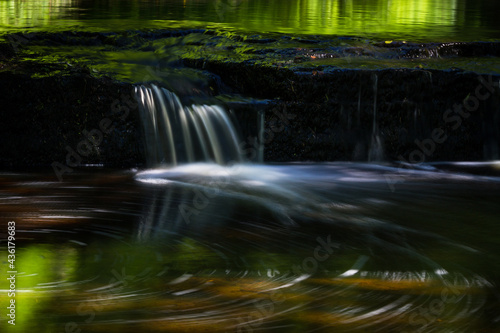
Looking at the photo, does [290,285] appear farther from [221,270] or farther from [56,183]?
[56,183]

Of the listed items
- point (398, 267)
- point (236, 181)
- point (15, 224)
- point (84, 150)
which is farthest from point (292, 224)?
point (84, 150)

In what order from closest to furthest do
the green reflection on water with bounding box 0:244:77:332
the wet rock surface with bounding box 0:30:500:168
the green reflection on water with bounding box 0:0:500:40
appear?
the green reflection on water with bounding box 0:244:77:332 → the wet rock surface with bounding box 0:30:500:168 → the green reflection on water with bounding box 0:0:500:40

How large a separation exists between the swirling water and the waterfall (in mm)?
231

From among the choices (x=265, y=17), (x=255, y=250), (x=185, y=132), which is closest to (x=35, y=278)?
(x=255, y=250)

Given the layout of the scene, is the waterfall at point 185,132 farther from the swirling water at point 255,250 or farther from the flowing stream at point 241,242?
the swirling water at point 255,250

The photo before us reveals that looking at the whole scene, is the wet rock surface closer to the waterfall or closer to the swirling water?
the waterfall

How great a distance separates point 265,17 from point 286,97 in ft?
11.9

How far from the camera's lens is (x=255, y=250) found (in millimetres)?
3537

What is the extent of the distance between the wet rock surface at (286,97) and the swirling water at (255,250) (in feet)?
1.26

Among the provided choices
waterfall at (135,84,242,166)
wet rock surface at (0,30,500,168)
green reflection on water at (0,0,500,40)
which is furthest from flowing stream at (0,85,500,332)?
green reflection on water at (0,0,500,40)

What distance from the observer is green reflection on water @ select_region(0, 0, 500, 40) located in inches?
286

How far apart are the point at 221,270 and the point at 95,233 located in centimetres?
92

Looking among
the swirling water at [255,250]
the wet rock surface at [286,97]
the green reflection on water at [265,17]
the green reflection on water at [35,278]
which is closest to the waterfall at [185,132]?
the wet rock surface at [286,97]

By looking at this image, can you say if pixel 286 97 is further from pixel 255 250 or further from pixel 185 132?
pixel 255 250
